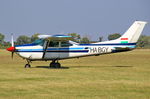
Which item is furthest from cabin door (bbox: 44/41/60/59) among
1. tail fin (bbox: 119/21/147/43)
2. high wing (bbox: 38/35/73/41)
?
tail fin (bbox: 119/21/147/43)

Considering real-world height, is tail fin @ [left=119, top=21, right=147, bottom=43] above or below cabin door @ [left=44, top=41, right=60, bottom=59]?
above

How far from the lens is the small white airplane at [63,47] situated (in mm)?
22703

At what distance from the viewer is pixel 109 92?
1127cm

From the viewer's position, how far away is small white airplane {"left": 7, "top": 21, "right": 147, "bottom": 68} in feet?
74.5

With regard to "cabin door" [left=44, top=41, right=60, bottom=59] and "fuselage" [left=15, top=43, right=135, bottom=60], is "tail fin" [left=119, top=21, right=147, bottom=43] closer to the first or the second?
"fuselage" [left=15, top=43, right=135, bottom=60]

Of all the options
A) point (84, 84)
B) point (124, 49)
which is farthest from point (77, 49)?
point (84, 84)

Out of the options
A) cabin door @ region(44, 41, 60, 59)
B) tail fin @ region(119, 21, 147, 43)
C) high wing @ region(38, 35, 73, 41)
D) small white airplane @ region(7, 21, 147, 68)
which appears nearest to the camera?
high wing @ region(38, 35, 73, 41)

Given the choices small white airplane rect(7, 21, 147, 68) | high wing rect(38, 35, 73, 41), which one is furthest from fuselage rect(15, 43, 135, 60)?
high wing rect(38, 35, 73, 41)

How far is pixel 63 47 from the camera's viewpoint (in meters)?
23.2

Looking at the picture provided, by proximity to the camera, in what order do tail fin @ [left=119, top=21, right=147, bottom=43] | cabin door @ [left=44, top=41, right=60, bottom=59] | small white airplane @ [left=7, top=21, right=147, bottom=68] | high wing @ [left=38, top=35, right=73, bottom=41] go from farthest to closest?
1. tail fin @ [left=119, top=21, right=147, bottom=43]
2. cabin door @ [left=44, top=41, right=60, bottom=59]
3. small white airplane @ [left=7, top=21, right=147, bottom=68]
4. high wing @ [left=38, top=35, right=73, bottom=41]

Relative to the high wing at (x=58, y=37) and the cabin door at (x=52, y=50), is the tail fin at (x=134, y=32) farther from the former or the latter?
the cabin door at (x=52, y=50)

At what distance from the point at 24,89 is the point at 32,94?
3.68ft

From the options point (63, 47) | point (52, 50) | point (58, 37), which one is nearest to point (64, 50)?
point (63, 47)

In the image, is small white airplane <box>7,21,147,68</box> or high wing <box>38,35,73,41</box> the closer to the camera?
high wing <box>38,35,73,41</box>
